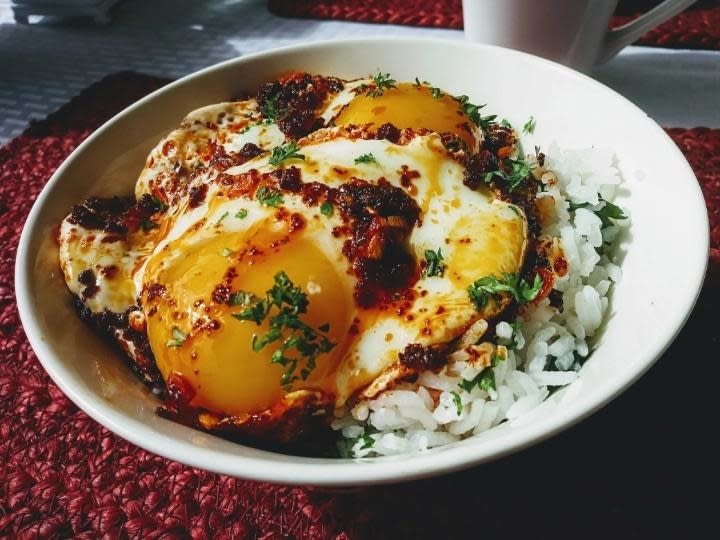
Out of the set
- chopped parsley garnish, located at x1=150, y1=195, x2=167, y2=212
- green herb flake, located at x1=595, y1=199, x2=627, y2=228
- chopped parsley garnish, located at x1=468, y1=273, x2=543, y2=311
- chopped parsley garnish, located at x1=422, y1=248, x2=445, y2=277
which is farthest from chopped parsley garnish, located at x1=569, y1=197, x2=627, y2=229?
chopped parsley garnish, located at x1=150, y1=195, x2=167, y2=212

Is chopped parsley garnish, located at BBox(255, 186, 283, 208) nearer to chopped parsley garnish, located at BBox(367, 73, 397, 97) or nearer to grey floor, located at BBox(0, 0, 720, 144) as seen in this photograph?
chopped parsley garnish, located at BBox(367, 73, 397, 97)

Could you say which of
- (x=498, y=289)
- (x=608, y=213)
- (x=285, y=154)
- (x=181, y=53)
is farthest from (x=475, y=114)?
(x=181, y=53)

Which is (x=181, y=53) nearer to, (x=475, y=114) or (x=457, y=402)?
(x=475, y=114)

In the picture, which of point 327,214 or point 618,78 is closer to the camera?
point 327,214

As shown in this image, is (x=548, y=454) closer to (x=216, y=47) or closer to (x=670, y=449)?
(x=670, y=449)

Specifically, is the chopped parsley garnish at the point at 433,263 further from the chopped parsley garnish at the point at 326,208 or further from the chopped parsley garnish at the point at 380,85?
the chopped parsley garnish at the point at 380,85

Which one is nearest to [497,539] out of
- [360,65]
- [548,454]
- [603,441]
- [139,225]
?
[548,454]
